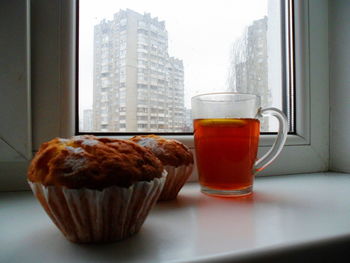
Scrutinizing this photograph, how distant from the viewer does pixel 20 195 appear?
56cm

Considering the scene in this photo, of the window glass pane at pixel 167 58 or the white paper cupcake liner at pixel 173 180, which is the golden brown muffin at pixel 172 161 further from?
the window glass pane at pixel 167 58

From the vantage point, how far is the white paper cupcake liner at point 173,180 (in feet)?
1.67

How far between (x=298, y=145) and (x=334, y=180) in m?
0.15

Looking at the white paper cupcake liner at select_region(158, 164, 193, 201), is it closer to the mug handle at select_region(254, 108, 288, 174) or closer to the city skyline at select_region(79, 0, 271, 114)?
the mug handle at select_region(254, 108, 288, 174)

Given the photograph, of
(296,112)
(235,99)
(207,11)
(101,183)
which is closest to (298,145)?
(296,112)

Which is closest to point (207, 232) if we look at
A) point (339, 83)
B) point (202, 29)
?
point (202, 29)

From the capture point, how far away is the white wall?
2.77ft

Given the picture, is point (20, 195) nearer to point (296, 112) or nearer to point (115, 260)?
point (115, 260)

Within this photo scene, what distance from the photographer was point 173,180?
52 cm

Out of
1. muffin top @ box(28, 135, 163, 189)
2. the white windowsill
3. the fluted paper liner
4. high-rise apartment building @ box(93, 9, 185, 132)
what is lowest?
the white windowsill

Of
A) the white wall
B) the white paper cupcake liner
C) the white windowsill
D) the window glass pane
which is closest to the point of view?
the white windowsill

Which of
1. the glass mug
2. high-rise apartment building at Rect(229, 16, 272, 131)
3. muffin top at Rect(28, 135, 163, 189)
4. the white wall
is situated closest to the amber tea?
the glass mug

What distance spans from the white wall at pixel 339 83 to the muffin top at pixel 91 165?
73 centimetres

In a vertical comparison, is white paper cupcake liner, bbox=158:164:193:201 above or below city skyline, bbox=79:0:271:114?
below
